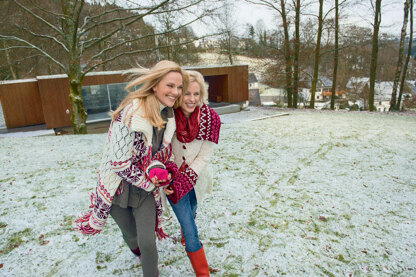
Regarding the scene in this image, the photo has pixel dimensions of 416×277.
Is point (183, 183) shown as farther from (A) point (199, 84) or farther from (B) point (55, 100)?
(B) point (55, 100)

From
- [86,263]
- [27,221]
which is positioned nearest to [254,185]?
[86,263]

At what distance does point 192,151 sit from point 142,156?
1.79ft

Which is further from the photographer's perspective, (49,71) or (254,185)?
(49,71)

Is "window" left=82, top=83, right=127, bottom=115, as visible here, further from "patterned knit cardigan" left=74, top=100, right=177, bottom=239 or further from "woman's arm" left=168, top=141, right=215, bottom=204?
"patterned knit cardigan" left=74, top=100, right=177, bottom=239

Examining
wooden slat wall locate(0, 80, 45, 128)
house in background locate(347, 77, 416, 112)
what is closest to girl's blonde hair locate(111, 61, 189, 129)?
wooden slat wall locate(0, 80, 45, 128)

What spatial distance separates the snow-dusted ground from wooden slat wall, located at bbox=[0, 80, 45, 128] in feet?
34.1

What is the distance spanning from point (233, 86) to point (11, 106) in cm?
1529

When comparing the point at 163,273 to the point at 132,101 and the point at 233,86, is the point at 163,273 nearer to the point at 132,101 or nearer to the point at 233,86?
the point at 132,101

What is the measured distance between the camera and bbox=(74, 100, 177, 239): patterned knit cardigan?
76.9 inches

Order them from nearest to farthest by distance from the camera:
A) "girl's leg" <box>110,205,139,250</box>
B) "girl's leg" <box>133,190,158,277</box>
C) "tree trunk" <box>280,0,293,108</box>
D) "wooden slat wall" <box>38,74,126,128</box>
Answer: "girl's leg" <box>133,190,158,277</box> < "girl's leg" <box>110,205,139,250</box> < "wooden slat wall" <box>38,74,126,128</box> < "tree trunk" <box>280,0,293,108</box>

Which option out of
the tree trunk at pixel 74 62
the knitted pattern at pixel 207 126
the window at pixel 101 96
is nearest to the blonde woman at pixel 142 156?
the knitted pattern at pixel 207 126

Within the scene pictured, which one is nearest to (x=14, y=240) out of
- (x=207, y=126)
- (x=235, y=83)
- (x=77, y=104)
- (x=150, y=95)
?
(x=150, y=95)

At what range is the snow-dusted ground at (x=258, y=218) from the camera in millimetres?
2732

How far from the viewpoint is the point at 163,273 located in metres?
2.61
